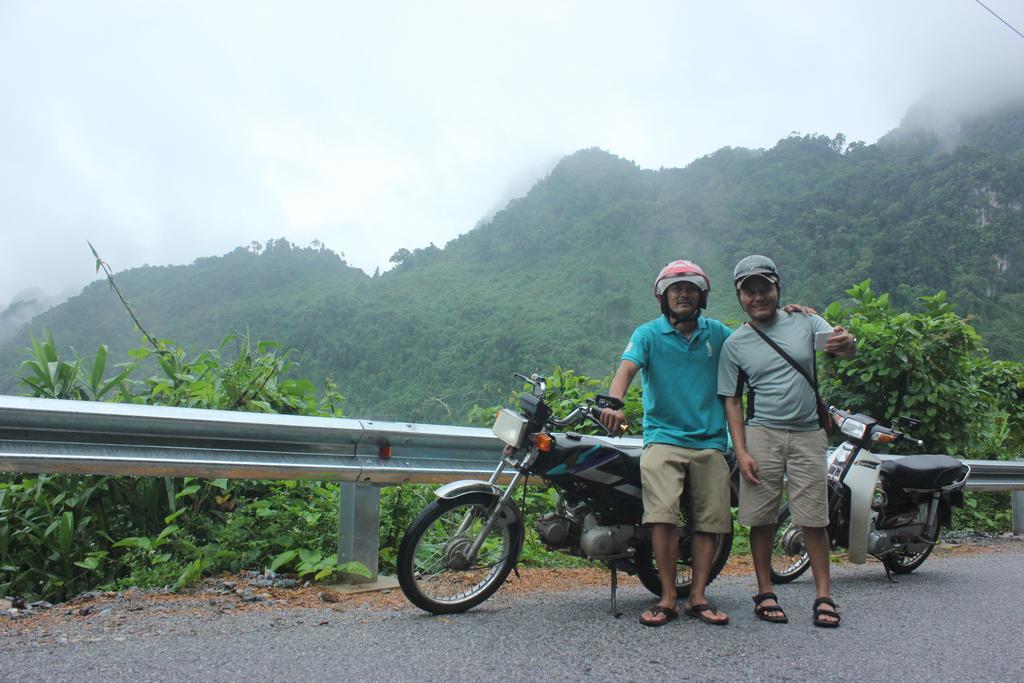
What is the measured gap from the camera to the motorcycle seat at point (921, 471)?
5340 mm

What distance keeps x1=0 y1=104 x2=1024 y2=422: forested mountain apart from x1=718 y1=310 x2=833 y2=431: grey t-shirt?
9.70ft

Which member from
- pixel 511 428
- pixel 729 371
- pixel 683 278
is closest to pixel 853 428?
pixel 729 371

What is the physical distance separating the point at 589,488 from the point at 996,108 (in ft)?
277

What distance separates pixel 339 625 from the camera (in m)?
3.35

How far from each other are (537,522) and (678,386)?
1027 millimetres

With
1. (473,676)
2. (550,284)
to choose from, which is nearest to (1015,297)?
(550,284)

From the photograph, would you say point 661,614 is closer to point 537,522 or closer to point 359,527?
point 537,522

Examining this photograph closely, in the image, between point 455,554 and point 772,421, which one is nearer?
point 455,554

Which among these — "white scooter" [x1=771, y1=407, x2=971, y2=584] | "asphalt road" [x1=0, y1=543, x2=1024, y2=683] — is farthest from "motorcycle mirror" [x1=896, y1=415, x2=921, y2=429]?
"asphalt road" [x1=0, y1=543, x2=1024, y2=683]

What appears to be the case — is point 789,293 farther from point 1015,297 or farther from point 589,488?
point 589,488

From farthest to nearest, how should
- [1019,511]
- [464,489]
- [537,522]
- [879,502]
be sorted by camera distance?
[1019,511] < [879,502] < [537,522] < [464,489]

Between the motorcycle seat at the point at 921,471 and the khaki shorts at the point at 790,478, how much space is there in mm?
1550

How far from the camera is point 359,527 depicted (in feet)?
13.7

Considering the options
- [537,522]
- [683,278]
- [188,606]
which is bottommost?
[188,606]
